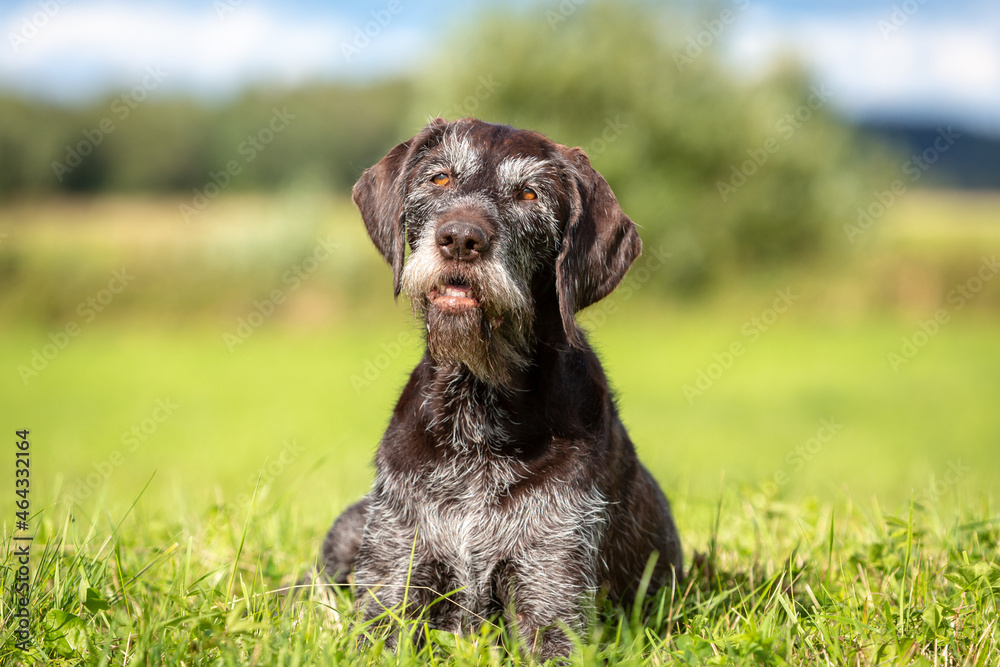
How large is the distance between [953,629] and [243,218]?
3233 centimetres

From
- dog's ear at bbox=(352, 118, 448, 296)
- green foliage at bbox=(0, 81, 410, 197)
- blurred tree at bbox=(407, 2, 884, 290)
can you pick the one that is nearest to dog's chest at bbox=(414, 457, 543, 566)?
dog's ear at bbox=(352, 118, 448, 296)

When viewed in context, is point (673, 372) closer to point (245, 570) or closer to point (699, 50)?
point (699, 50)

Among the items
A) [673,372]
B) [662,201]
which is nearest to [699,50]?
[662,201]

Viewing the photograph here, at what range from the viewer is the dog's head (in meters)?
3.40

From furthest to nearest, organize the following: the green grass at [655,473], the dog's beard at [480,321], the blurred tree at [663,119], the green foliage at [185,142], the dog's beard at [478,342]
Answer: the green foliage at [185,142]
the blurred tree at [663,119]
the dog's beard at [478,342]
the dog's beard at [480,321]
the green grass at [655,473]

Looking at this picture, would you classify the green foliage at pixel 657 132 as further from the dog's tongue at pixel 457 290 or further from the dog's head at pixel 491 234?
the dog's tongue at pixel 457 290

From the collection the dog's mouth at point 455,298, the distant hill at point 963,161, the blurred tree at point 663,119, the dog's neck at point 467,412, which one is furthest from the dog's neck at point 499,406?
the distant hill at point 963,161

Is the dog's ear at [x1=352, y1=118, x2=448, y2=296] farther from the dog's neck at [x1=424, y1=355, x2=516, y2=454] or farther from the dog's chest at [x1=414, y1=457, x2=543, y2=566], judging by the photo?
the dog's chest at [x1=414, y1=457, x2=543, y2=566]

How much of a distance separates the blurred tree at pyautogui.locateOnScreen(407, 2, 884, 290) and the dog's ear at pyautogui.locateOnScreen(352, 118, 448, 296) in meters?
23.5

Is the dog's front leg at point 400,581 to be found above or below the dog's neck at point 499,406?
below

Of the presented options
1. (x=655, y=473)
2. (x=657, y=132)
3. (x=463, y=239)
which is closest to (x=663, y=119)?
(x=657, y=132)

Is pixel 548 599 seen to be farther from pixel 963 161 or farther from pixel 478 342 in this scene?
pixel 963 161

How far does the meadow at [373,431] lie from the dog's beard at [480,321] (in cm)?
30

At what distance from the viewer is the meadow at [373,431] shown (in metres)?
3.32
